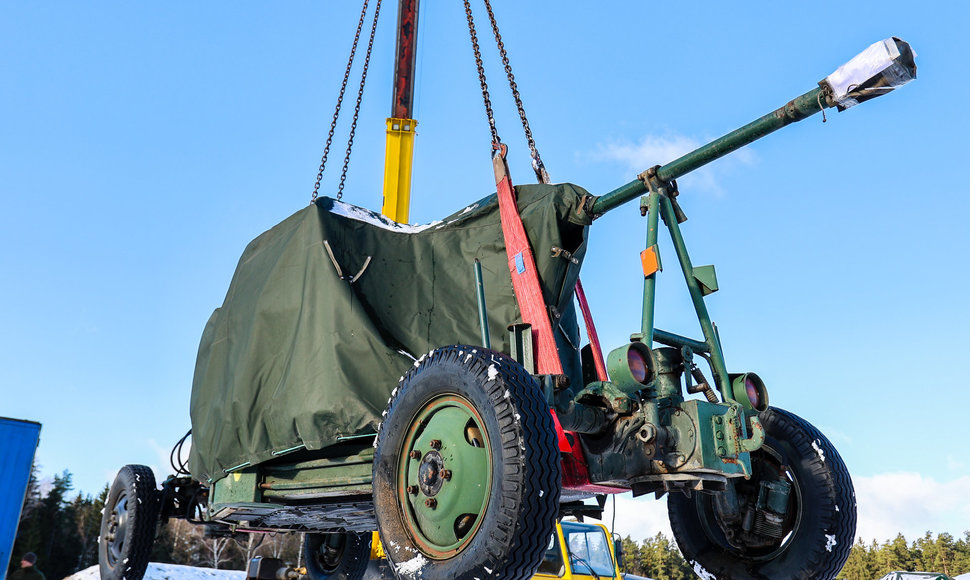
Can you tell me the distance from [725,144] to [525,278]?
131cm

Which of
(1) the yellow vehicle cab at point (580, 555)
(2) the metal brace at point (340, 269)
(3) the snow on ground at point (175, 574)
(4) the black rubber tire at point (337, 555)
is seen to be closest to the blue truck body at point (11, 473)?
(3) the snow on ground at point (175, 574)

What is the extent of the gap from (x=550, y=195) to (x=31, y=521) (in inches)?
1807

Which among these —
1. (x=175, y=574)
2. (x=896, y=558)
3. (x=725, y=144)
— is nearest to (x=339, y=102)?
(x=725, y=144)

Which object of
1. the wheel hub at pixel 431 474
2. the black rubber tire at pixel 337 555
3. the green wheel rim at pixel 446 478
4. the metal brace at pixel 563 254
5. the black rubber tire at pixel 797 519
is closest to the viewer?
the green wheel rim at pixel 446 478

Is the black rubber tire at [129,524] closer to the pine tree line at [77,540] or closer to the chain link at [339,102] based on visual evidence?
the chain link at [339,102]

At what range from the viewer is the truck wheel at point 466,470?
2.99m

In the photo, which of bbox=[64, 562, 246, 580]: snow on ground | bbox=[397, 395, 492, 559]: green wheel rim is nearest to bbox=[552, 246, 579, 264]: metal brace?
bbox=[397, 395, 492, 559]: green wheel rim

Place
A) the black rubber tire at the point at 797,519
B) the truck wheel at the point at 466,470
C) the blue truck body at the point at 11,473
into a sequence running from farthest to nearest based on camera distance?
the blue truck body at the point at 11,473 → the black rubber tire at the point at 797,519 → the truck wheel at the point at 466,470

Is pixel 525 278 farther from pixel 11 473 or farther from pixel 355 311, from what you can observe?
pixel 11 473

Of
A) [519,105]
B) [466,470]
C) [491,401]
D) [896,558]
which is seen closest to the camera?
[491,401]

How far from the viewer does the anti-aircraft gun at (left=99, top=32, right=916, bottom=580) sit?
330 cm

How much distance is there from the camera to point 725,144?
3.95 m

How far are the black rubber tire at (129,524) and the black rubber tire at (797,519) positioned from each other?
5.17m

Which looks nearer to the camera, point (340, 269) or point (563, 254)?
point (563, 254)
